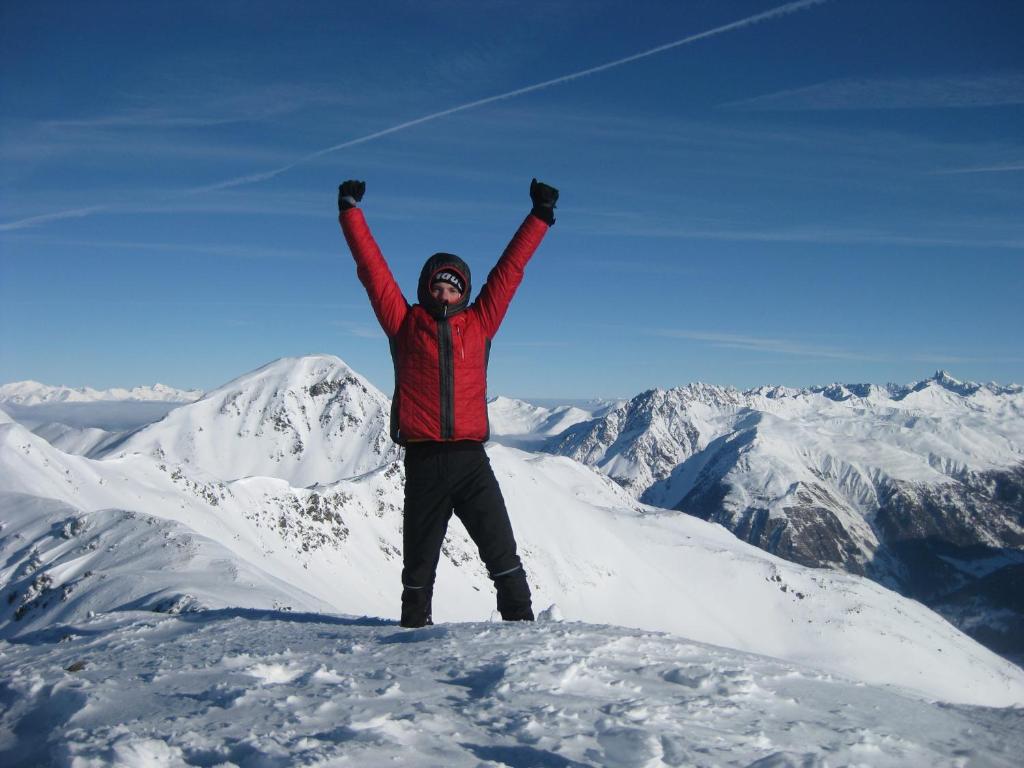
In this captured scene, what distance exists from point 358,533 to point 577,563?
128 ft

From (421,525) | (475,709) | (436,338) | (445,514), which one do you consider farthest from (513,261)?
(475,709)

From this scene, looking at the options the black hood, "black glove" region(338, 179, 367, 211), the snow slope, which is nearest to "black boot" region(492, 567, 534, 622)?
the black hood

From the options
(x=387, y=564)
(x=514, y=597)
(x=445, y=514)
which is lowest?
(x=387, y=564)

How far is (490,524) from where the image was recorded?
8828mm

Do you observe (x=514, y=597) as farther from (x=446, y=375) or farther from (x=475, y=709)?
(x=475, y=709)

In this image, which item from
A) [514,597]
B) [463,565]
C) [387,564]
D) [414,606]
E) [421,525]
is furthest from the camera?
[463,565]

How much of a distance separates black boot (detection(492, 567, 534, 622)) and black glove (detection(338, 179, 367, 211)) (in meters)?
4.70

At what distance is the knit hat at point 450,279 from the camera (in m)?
8.54

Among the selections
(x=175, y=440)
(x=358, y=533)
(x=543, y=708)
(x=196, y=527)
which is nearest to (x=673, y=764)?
(x=543, y=708)

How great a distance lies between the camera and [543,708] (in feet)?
17.7

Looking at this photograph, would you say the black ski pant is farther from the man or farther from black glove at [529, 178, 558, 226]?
black glove at [529, 178, 558, 226]

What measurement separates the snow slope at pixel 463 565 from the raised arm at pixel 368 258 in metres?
8.03

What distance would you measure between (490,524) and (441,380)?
5.92 ft

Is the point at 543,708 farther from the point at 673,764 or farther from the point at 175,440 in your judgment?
the point at 175,440
